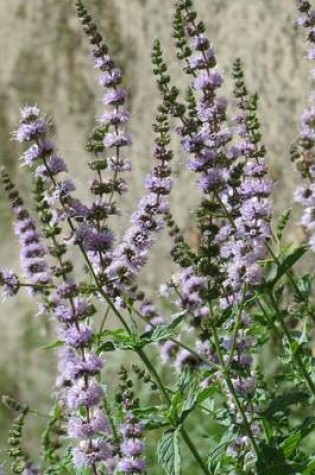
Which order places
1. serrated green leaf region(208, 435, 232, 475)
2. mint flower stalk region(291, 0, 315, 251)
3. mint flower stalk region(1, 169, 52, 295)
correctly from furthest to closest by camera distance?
mint flower stalk region(1, 169, 52, 295) → mint flower stalk region(291, 0, 315, 251) → serrated green leaf region(208, 435, 232, 475)

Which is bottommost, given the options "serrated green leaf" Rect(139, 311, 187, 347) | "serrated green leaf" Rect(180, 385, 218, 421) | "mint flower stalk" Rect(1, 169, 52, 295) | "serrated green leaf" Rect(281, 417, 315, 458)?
"serrated green leaf" Rect(281, 417, 315, 458)

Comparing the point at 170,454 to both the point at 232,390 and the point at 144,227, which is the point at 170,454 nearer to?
the point at 232,390

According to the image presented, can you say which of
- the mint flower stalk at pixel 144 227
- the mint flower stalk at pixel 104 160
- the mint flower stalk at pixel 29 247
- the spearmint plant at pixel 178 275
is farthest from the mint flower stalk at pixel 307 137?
the mint flower stalk at pixel 29 247

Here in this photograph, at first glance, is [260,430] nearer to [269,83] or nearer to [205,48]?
[205,48]

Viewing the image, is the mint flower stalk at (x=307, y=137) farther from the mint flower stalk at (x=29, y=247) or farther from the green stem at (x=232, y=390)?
the mint flower stalk at (x=29, y=247)

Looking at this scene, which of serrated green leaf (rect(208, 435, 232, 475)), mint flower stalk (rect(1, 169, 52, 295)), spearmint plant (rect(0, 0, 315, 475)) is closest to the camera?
spearmint plant (rect(0, 0, 315, 475))

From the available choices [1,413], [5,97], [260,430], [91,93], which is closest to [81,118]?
[91,93]

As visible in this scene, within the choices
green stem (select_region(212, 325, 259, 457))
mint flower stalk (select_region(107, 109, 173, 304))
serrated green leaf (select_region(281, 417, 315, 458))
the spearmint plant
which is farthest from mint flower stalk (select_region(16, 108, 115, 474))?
serrated green leaf (select_region(281, 417, 315, 458))

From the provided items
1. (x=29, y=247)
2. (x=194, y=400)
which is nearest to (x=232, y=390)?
(x=194, y=400)

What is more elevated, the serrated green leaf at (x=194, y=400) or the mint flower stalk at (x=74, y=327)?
the mint flower stalk at (x=74, y=327)

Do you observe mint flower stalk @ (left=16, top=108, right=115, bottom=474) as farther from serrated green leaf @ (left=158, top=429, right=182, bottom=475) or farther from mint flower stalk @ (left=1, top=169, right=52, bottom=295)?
mint flower stalk @ (left=1, top=169, right=52, bottom=295)
